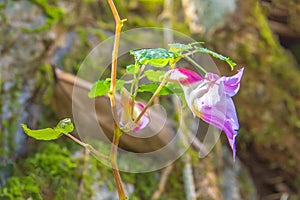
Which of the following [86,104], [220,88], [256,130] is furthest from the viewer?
[256,130]

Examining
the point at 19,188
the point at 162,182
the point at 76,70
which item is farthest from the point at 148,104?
the point at 76,70

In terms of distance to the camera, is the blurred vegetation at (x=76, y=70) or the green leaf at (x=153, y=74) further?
the blurred vegetation at (x=76, y=70)

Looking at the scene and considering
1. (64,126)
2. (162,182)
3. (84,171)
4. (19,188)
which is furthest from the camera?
(162,182)

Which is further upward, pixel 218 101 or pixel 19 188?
pixel 218 101

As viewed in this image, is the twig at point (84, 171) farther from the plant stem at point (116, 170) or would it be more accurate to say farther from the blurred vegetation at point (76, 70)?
the plant stem at point (116, 170)

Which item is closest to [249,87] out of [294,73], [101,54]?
[294,73]

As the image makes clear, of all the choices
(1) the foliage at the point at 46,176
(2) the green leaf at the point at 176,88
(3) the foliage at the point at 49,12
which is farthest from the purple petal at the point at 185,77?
(3) the foliage at the point at 49,12

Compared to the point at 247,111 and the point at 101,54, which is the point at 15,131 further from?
the point at 247,111

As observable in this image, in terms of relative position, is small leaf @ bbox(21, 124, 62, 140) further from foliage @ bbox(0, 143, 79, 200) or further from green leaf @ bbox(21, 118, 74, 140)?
foliage @ bbox(0, 143, 79, 200)

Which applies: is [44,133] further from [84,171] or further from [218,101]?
[84,171]
